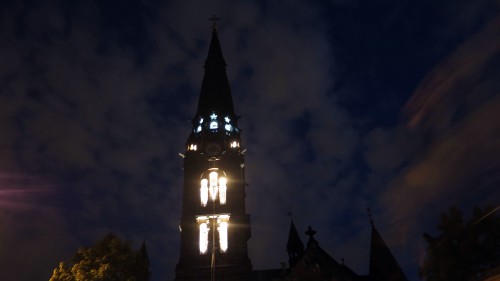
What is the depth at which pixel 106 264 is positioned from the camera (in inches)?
1037

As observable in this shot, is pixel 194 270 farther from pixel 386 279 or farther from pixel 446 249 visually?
pixel 446 249

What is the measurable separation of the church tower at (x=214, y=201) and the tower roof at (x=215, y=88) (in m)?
0.18

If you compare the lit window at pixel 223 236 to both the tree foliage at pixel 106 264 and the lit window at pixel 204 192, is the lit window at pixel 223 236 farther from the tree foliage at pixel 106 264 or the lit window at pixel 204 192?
the tree foliage at pixel 106 264

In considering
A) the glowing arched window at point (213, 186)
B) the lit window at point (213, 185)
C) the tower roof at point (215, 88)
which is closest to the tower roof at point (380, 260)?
the glowing arched window at point (213, 186)

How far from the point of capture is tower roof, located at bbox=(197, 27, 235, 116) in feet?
156

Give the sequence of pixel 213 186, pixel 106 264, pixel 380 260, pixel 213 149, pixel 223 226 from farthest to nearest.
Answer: pixel 213 149 → pixel 213 186 → pixel 380 260 → pixel 223 226 → pixel 106 264

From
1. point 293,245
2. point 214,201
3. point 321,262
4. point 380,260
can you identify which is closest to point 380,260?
point 380,260

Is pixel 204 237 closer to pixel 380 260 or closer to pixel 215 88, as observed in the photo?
pixel 380 260

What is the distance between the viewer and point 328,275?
104 ft

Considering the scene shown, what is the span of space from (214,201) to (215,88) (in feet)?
60.0

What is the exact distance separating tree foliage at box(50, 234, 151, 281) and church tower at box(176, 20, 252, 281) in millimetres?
6136

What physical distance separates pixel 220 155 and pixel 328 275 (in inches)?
653

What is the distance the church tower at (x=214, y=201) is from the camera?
34781 mm

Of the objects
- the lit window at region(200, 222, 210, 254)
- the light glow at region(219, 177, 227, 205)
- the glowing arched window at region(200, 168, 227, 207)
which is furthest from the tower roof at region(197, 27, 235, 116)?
the lit window at region(200, 222, 210, 254)
